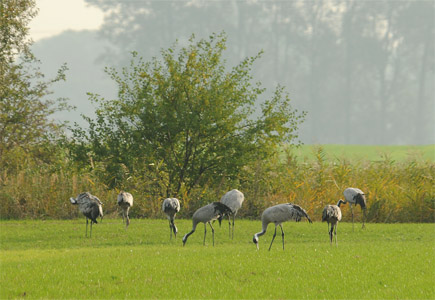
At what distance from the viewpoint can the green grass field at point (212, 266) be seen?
Result: 10.8 meters

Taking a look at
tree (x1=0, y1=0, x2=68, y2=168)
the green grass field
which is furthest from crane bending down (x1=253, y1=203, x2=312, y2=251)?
tree (x1=0, y1=0, x2=68, y2=168)

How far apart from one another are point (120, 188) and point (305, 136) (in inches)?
2569

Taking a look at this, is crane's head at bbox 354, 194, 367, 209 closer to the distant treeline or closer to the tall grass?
→ the tall grass

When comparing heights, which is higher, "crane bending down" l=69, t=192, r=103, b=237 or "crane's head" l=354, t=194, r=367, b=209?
"crane's head" l=354, t=194, r=367, b=209

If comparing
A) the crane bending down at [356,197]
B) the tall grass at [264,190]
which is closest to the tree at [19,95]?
the tall grass at [264,190]

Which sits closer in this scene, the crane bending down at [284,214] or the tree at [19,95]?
the crane bending down at [284,214]

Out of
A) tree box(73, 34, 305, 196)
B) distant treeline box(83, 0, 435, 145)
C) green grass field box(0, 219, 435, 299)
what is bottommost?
green grass field box(0, 219, 435, 299)

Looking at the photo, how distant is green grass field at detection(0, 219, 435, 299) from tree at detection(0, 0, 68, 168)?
11086 mm

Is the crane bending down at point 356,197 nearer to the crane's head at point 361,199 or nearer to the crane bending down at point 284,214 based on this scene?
the crane's head at point 361,199

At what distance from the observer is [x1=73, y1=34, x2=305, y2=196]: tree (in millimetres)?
26484

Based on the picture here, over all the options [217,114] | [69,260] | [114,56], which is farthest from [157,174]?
[114,56]

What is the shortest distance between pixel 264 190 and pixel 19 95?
13.8m

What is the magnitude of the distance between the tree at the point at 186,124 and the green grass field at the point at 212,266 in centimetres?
708

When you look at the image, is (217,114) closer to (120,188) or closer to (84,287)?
(120,188)
